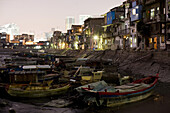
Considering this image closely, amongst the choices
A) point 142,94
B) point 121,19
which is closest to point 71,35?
point 121,19

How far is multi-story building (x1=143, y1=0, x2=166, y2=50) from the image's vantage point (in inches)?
1458

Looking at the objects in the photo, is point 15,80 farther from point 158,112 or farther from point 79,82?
point 158,112

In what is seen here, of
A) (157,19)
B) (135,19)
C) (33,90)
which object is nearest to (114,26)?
(135,19)

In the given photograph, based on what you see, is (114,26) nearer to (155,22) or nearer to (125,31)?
(125,31)

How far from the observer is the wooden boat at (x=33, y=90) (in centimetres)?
1853

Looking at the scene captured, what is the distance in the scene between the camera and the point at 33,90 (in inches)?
737

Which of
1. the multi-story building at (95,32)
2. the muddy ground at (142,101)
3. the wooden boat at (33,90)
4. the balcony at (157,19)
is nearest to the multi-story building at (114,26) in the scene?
the multi-story building at (95,32)

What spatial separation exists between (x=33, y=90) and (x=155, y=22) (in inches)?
1208

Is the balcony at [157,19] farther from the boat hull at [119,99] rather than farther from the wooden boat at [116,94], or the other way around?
the boat hull at [119,99]

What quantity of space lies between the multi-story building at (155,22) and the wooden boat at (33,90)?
89.7 feet

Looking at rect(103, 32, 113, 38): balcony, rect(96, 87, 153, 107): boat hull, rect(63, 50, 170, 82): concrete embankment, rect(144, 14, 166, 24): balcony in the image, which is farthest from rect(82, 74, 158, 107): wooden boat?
rect(103, 32, 113, 38): balcony

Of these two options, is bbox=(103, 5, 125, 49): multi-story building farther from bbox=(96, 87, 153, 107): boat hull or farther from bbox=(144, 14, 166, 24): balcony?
bbox=(96, 87, 153, 107): boat hull

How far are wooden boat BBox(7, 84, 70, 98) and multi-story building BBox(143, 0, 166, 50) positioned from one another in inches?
1076

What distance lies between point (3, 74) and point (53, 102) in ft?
38.7
